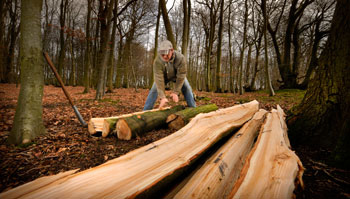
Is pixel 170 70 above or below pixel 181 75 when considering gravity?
above

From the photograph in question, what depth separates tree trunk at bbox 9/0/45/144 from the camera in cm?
196

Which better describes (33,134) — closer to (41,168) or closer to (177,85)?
(41,168)

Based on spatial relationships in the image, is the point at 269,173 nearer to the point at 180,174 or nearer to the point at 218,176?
the point at 218,176

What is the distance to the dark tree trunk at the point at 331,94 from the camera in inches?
68.0

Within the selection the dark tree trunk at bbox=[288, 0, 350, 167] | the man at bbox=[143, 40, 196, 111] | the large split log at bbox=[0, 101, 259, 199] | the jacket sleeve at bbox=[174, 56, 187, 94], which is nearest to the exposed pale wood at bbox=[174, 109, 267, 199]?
the large split log at bbox=[0, 101, 259, 199]

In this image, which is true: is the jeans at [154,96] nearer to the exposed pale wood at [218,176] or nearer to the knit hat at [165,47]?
the knit hat at [165,47]

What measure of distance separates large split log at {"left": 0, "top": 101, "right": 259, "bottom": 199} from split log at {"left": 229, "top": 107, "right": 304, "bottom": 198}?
408 mm

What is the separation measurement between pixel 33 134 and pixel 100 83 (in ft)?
15.1

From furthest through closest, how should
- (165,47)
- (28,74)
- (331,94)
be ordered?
(165,47)
(28,74)
(331,94)

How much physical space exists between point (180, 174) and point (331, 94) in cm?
227

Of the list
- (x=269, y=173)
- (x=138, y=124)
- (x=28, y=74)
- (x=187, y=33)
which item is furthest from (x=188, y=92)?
(x=187, y=33)

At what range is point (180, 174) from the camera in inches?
44.9

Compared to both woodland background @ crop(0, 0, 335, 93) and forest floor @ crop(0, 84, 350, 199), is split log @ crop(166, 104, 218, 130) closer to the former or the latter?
forest floor @ crop(0, 84, 350, 199)

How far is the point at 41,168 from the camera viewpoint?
151cm
